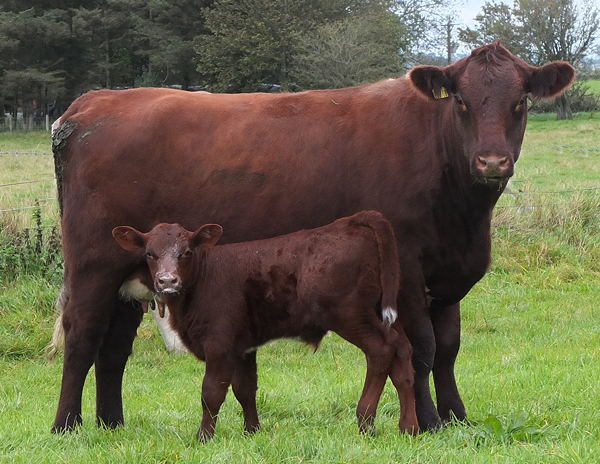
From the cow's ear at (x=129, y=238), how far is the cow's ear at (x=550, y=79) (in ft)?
9.05

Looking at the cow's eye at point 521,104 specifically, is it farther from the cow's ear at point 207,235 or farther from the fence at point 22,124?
the fence at point 22,124

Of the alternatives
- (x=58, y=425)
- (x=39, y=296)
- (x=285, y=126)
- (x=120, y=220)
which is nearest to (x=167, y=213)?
(x=120, y=220)

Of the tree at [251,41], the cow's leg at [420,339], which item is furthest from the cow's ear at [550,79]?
the tree at [251,41]

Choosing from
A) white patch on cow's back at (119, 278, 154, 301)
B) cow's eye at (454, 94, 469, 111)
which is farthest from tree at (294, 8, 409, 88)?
cow's eye at (454, 94, 469, 111)

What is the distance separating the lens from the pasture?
488 centimetres

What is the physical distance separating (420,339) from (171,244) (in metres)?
1.74

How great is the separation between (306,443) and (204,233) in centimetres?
157

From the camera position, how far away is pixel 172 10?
2061 inches

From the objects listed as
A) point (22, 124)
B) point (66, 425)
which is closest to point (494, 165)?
point (66, 425)

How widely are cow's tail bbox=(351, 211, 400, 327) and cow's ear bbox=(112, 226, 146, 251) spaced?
4.74 ft

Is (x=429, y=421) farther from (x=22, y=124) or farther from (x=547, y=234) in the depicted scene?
(x=22, y=124)

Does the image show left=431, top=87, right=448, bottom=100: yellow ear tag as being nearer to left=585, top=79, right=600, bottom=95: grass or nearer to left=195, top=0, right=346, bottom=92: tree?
left=195, top=0, right=346, bottom=92: tree

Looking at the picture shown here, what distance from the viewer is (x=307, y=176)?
592 cm

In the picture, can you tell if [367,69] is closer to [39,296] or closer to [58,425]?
[39,296]
